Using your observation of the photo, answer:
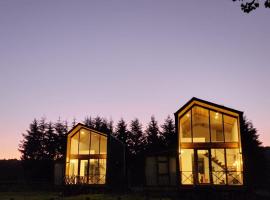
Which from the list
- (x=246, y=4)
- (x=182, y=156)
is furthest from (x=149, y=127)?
(x=246, y=4)

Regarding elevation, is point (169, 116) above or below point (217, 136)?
above

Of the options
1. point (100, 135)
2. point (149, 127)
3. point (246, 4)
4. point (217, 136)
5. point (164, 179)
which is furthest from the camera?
point (149, 127)

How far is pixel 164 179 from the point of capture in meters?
24.5

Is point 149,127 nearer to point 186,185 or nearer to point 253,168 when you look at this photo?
point 253,168

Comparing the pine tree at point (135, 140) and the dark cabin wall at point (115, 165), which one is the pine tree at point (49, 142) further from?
the dark cabin wall at point (115, 165)

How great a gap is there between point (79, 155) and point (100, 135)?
2.78 metres

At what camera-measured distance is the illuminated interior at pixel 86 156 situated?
26906 millimetres

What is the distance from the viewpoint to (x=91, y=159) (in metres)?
27.5

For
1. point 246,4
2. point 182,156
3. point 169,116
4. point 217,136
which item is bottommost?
point 182,156

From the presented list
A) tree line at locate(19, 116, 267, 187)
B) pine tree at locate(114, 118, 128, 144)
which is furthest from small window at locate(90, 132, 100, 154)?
pine tree at locate(114, 118, 128, 144)

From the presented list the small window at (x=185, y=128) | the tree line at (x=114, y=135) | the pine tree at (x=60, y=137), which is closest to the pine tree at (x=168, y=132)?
the tree line at (x=114, y=135)

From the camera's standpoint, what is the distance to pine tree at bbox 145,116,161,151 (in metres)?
53.8

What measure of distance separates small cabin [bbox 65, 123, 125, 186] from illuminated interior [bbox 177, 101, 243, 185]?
840 centimetres

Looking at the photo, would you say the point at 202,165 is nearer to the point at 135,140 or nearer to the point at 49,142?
the point at 135,140
